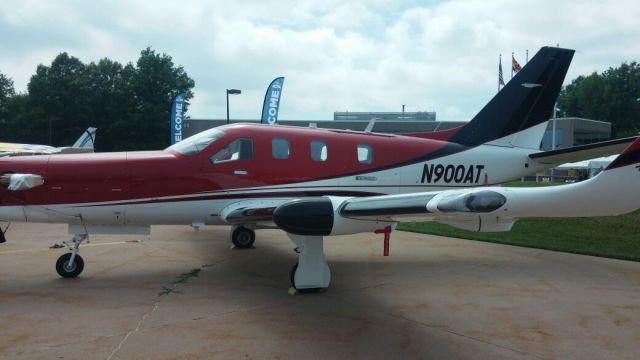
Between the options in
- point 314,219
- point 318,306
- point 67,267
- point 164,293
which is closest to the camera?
point 314,219

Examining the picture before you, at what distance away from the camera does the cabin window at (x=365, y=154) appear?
8836 millimetres

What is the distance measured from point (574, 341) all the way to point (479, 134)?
222 inches

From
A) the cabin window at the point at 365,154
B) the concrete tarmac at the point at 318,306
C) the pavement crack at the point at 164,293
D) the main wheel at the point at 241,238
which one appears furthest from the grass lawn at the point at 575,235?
the pavement crack at the point at 164,293

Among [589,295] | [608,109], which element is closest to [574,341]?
[589,295]

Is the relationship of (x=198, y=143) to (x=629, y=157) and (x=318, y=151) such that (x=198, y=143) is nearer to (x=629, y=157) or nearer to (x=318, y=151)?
(x=318, y=151)

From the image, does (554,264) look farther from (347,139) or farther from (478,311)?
(347,139)

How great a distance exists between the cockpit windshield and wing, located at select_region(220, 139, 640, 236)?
2.67m

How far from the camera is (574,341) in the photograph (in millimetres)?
5180

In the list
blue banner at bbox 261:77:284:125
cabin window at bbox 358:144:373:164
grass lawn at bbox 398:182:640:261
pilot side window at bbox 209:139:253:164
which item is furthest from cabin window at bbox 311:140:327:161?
blue banner at bbox 261:77:284:125

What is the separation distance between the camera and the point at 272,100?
27.2m

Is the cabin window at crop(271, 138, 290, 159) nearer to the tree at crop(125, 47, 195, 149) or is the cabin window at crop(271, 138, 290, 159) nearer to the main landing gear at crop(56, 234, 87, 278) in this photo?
the main landing gear at crop(56, 234, 87, 278)

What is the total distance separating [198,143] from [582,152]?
663 cm

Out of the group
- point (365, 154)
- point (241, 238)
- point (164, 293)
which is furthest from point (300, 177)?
point (241, 238)

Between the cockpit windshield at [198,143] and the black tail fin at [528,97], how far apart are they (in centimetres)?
496
